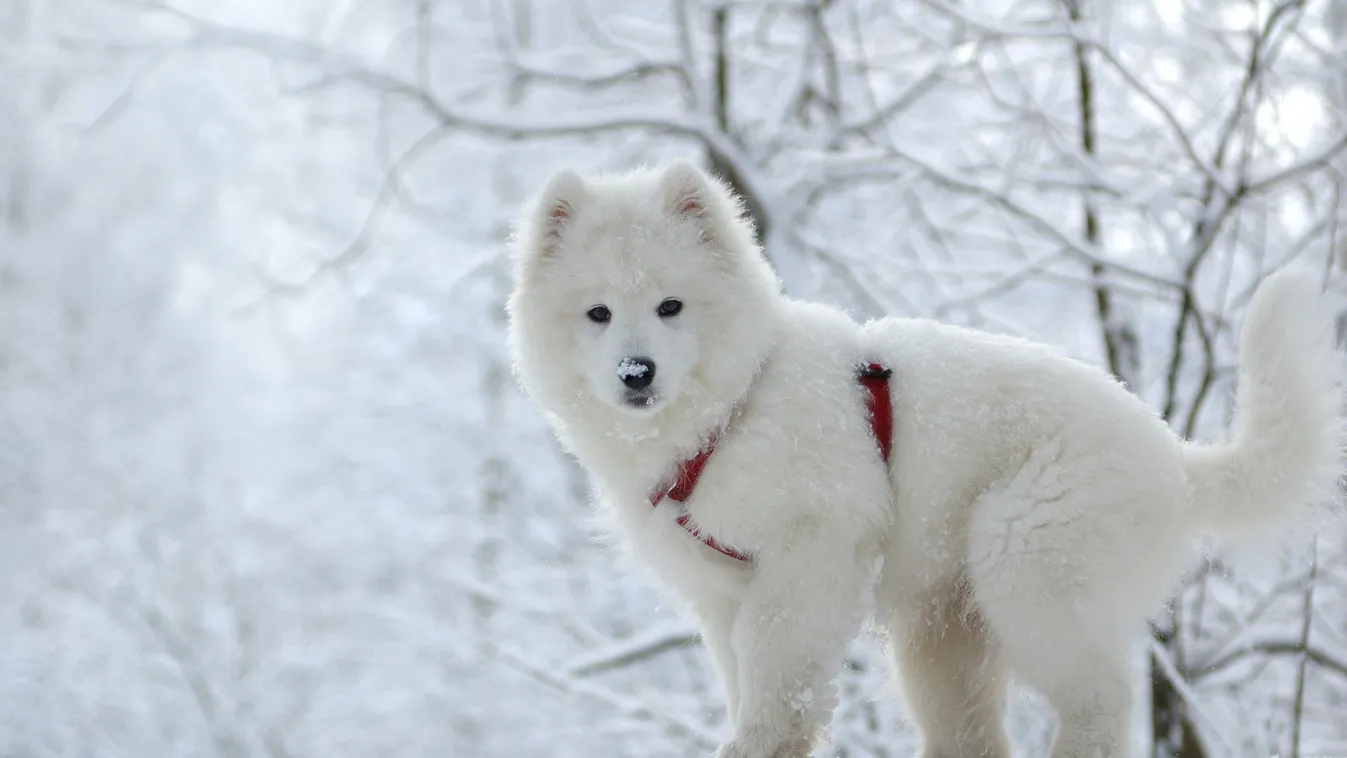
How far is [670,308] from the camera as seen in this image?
9.55 feet

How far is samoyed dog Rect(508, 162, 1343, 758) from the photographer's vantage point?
265 cm

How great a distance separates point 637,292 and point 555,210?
1.29 feet

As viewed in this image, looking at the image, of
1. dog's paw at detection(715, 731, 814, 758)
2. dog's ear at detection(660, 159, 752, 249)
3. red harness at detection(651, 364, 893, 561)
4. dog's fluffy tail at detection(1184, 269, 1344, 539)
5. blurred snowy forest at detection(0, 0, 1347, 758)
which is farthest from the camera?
blurred snowy forest at detection(0, 0, 1347, 758)

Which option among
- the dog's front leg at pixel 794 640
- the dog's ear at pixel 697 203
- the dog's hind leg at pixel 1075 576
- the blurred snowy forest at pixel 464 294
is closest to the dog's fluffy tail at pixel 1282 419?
the dog's hind leg at pixel 1075 576

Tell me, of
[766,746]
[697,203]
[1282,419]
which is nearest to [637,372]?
[697,203]

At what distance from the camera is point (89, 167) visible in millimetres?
13734

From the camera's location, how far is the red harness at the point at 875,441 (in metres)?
2.85

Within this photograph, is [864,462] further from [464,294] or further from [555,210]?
[464,294]

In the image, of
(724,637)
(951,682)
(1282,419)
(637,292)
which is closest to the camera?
(1282,419)

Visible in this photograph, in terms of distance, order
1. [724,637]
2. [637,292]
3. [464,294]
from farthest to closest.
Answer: [464,294]
[724,637]
[637,292]

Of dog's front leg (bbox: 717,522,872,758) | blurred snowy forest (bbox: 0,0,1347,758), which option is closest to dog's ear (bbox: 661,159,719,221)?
dog's front leg (bbox: 717,522,872,758)

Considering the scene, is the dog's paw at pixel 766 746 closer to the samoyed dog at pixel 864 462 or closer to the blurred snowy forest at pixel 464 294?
the samoyed dog at pixel 864 462

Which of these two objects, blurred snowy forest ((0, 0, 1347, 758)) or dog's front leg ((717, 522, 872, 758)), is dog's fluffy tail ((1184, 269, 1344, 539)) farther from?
blurred snowy forest ((0, 0, 1347, 758))

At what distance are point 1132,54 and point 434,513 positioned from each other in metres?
7.14
